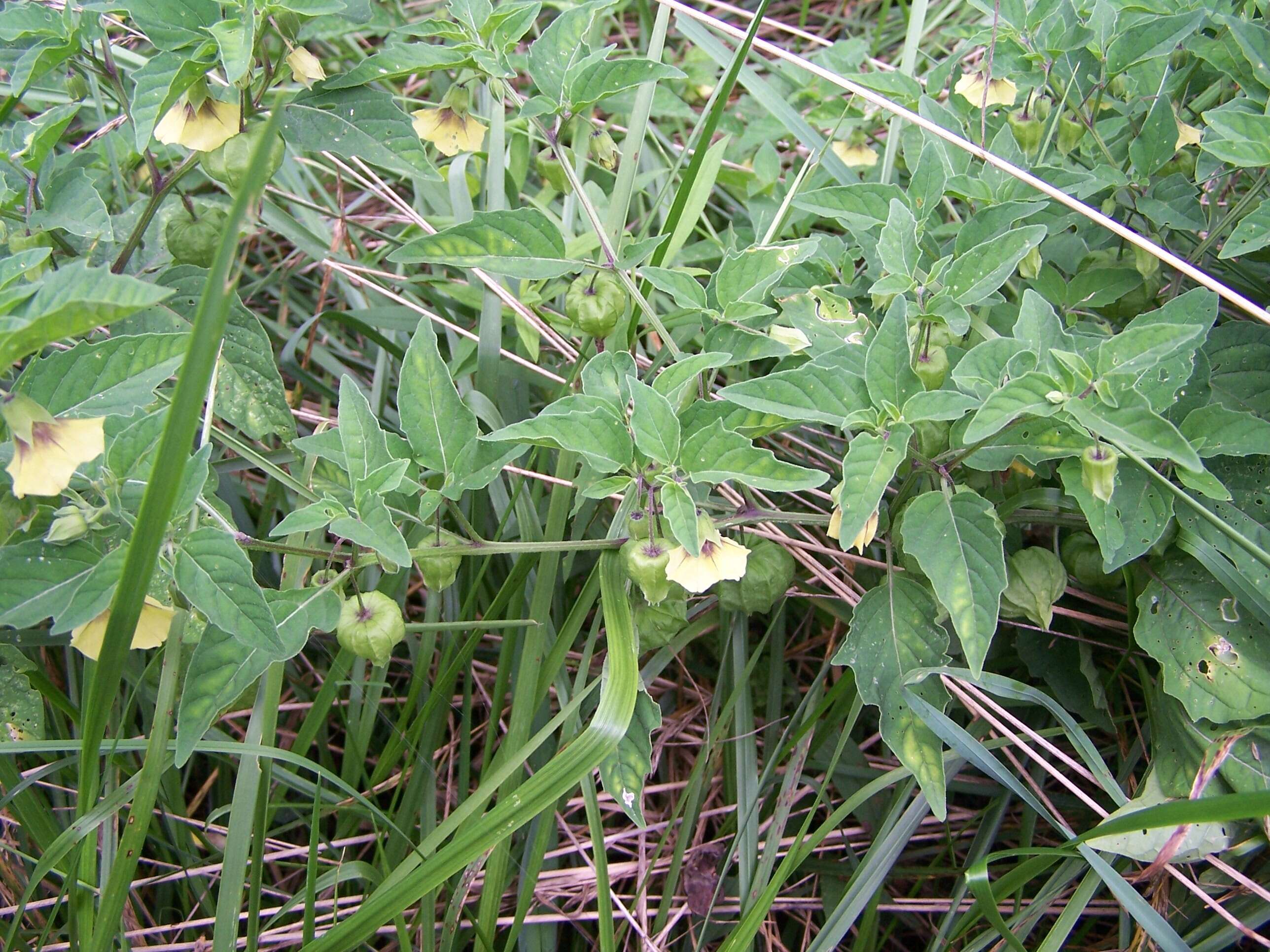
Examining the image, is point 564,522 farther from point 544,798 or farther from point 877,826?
point 877,826

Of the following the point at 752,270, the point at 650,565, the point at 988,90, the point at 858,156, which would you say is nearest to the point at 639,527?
the point at 650,565

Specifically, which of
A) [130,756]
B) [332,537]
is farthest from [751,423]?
[130,756]

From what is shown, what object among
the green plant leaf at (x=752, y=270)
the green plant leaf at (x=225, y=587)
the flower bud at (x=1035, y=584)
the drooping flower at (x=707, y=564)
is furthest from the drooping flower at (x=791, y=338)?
the green plant leaf at (x=225, y=587)

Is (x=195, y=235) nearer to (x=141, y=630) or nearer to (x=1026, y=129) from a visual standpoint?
(x=141, y=630)

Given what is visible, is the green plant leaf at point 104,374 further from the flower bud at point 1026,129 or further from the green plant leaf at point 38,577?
the flower bud at point 1026,129

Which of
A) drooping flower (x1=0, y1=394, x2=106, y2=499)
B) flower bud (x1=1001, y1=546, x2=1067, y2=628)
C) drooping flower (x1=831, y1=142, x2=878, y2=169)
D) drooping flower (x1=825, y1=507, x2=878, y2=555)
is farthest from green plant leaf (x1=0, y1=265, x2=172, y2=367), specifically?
drooping flower (x1=831, y1=142, x2=878, y2=169)

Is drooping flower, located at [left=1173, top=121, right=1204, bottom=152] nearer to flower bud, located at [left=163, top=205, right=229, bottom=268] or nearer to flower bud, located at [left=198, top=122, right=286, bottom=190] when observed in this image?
flower bud, located at [left=198, top=122, right=286, bottom=190]
